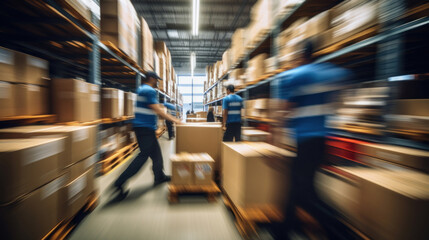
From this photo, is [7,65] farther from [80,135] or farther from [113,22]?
[113,22]

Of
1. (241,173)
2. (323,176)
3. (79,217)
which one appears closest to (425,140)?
(323,176)

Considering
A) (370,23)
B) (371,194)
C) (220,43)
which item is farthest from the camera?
(220,43)

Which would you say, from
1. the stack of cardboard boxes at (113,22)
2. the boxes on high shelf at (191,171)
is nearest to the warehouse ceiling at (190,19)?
the stack of cardboard boxes at (113,22)

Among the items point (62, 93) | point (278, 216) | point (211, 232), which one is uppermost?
point (62, 93)

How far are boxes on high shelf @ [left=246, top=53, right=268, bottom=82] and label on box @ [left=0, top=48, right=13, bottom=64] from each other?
3.67m

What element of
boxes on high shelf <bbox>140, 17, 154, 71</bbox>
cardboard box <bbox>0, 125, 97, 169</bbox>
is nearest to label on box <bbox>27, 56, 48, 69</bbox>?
cardboard box <bbox>0, 125, 97, 169</bbox>

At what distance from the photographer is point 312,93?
1583mm

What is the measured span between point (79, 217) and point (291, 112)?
2.60m

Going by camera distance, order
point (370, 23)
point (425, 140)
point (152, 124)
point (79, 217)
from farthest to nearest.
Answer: point (152, 124)
point (79, 217)
point (370, 23)
point (425, 140)

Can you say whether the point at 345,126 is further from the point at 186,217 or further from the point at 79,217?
the point at 79,217

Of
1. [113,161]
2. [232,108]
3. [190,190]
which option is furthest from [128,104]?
[190,190]

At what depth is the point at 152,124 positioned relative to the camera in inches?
114

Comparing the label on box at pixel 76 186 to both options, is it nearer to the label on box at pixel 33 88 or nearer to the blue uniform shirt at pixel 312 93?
the label on box at pixel 33 88

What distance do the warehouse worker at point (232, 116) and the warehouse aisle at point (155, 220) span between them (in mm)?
1986
